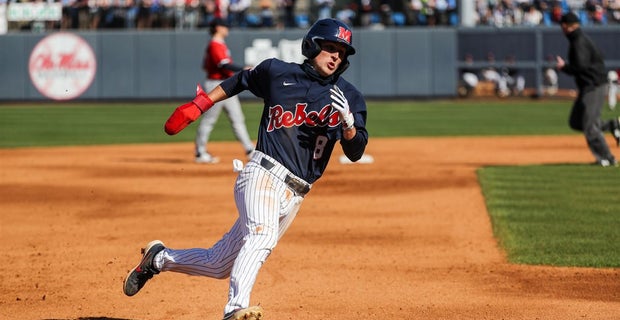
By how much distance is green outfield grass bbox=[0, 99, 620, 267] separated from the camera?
1000 centimetres

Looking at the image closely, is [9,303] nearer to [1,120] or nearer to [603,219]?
[603,219]

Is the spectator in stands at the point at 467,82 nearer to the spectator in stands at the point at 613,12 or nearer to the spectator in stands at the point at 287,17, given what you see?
the spectator in stands at the point at 613,12

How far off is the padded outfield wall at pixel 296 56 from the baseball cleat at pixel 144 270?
92.3 ft

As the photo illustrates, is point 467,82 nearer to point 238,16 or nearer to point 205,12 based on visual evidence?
point 238,16

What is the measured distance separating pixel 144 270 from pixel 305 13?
3082 cm

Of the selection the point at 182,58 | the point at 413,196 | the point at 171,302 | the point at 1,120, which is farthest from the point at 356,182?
the point at 182,58

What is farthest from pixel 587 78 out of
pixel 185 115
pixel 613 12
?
pixel 613 12

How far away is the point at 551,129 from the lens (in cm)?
2386

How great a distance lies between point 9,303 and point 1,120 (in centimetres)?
2130

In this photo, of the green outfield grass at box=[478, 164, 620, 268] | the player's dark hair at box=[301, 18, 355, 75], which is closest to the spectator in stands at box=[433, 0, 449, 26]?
the green outfield grass at box=[478, 164, 620, 268]

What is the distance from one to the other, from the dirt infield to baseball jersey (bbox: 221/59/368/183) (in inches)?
52.0

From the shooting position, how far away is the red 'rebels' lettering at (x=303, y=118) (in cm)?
593

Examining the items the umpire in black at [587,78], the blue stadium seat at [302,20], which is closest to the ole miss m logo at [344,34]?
the umpire in black at [587,78]

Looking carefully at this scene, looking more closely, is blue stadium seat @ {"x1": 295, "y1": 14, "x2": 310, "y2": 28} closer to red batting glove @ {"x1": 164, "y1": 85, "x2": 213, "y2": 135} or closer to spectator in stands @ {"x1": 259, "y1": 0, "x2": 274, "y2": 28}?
spectator in stands @ {"x1": 259, "y1": 0, "x2": 274, "y2": 28}
